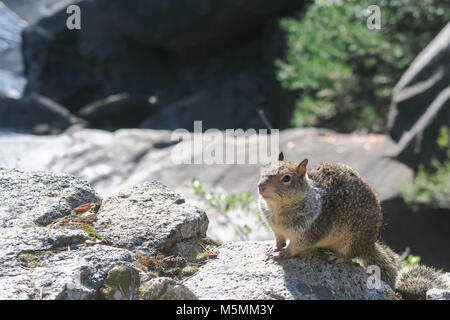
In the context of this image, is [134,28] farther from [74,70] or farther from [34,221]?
[34,221]

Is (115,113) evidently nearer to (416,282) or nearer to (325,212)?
(325,212)

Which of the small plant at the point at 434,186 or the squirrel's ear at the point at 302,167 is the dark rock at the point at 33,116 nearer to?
the small plant at the point at 434,186

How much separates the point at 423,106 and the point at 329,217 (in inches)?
235

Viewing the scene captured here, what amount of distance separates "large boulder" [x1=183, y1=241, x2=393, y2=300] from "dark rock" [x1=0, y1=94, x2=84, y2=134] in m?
12.3

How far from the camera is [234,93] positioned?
1599 centimetres

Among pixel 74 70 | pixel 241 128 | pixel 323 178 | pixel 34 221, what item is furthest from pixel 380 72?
pixel 74 70

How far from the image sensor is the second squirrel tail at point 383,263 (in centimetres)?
362

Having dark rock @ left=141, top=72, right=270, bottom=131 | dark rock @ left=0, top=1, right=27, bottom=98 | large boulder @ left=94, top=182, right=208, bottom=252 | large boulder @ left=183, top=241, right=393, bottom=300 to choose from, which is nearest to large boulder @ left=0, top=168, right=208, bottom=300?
large boulder @ left=94, top=182, right=208, bottom=252

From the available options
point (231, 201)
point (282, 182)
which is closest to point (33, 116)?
point (231, 201)

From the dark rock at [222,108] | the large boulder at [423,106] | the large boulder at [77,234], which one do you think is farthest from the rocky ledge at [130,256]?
the dark rock at [222,108]

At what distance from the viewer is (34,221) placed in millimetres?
3455

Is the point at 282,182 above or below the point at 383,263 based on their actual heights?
above
